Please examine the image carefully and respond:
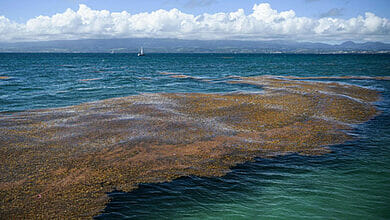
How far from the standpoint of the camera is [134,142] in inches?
637

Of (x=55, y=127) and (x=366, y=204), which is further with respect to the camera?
(x=55, y=127)

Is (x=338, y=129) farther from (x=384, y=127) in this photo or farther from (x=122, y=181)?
(x=122, y=181)

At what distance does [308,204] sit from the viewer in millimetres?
10172

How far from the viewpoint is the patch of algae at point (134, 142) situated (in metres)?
10.7

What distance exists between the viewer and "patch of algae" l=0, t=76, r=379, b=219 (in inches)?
421

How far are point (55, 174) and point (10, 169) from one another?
2211mm

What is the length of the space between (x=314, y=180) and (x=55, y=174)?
1079 cm

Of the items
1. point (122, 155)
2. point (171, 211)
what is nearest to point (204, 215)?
point (171, 211)

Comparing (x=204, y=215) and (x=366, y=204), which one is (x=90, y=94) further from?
(x=366, y=204)

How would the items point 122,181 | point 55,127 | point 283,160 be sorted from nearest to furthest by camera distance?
point 122,181 < point 283,160 < point 55,127

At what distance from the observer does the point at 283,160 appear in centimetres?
1399

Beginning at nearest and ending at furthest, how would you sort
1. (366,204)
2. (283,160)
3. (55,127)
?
(366,204) → (283,160) → (55,127)

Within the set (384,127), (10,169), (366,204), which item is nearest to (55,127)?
(10,169)

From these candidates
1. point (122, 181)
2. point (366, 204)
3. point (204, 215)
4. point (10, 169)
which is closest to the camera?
point (204, 215)
